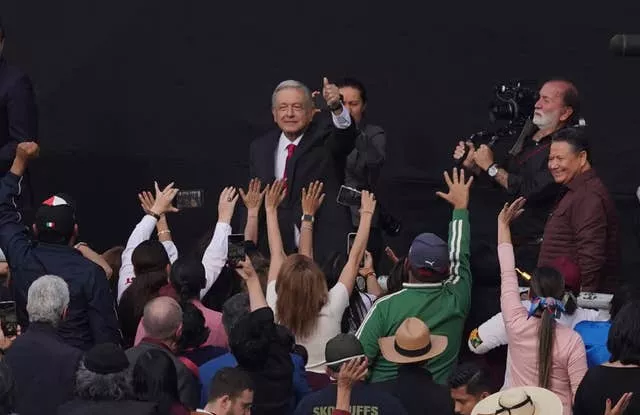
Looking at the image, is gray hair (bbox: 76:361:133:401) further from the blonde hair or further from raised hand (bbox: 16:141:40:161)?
raised hand (bbox: 16:141:40:161)

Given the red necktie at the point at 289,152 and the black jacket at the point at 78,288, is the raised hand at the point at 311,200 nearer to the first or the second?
the red necktie at the point at 289,152

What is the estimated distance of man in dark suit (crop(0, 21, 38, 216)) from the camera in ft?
25.5

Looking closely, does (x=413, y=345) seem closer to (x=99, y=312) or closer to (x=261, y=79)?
(x=99, y=312)

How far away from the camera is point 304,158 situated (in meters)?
7.63

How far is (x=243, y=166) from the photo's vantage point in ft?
29.1

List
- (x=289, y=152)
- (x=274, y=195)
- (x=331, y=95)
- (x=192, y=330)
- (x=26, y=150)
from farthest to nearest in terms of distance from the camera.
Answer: (x=289, y=152) < (x=274, y=195) < (x=331, y=95) < (x=26, y=150) < (x=192, y=330)

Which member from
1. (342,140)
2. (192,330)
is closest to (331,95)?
(342,140)

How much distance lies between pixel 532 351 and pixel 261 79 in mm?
3330

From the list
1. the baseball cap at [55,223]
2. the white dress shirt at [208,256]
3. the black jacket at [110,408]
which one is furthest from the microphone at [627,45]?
the black jacket at [110,408]

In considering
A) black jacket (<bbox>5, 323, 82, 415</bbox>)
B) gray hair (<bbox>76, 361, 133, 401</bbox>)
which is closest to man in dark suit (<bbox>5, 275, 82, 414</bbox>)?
black jacket (<bbox>5, 323, 82, 415</bbox>)

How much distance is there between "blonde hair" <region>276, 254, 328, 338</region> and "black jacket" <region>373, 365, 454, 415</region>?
27.5 inches

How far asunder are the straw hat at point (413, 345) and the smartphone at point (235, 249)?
101 centimetres

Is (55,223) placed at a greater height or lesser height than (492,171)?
lesser

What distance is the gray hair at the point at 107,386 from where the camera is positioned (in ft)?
16.7
